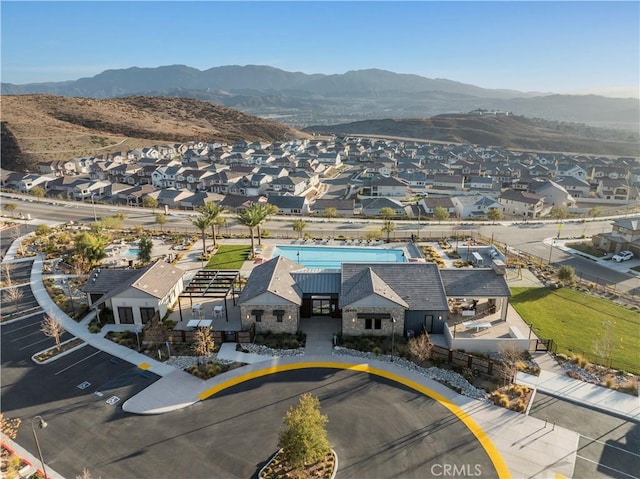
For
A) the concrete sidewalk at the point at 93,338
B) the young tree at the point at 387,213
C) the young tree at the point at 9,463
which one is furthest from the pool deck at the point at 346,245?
the young tree at the point at 9,463

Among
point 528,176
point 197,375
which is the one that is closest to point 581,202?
point 528,176

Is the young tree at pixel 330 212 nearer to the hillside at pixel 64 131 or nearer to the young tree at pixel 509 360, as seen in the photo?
the young tree at pixel 509 360

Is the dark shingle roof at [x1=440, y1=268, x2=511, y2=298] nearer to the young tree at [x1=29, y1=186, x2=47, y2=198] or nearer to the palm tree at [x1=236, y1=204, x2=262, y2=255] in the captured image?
the palm tree at [x1=236, y1=204, x2=262, y2=255]

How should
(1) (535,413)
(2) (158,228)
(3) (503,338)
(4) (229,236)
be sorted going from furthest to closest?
(2) (158,228)
(4) (229,236)
(3) (503,338)
(1) (535,413)

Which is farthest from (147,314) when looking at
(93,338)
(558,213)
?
(558,213)

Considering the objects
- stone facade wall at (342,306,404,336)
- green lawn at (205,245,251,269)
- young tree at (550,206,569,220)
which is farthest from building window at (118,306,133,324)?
young tree at (550,206,569,220)

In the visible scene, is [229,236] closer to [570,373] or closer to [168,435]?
[168,435]

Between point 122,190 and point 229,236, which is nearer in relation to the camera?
point 229,236

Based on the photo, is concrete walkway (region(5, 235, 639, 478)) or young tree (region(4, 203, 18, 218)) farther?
young tree (region(4, 203, 18, 218))
